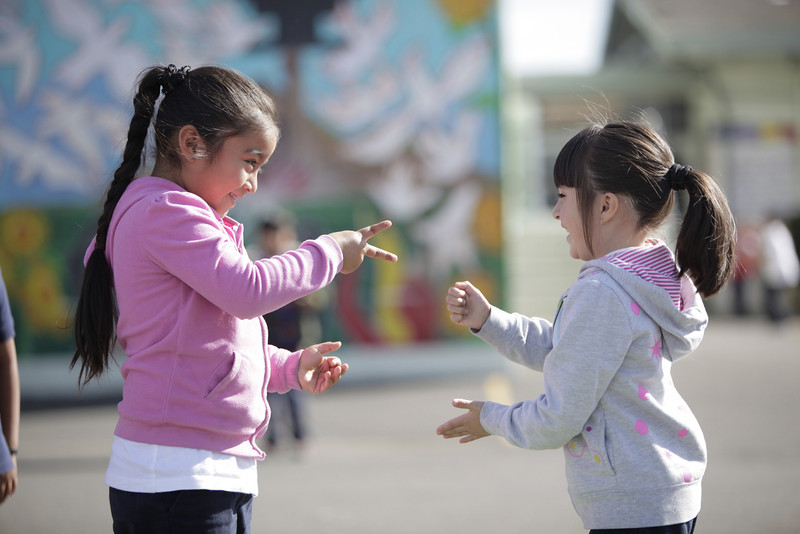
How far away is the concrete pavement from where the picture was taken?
186 inches

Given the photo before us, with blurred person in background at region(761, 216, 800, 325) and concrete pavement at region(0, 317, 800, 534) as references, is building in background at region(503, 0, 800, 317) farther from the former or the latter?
concrete pavement at region(0, 317, 800, 534)

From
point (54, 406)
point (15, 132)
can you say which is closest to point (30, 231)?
point (15, 132)

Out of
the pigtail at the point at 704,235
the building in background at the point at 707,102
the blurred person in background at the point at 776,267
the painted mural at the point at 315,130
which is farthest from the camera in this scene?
the building in background at the point at 707,102

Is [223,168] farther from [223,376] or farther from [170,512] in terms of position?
[170,512]

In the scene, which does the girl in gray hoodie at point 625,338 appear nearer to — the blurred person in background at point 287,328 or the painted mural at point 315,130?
the blurred person in background at point 287,328

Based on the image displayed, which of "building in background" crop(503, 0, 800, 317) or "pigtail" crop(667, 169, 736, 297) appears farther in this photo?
"building in background" crop(503, 0, 800, 317)

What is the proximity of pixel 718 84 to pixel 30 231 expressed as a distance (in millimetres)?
13204

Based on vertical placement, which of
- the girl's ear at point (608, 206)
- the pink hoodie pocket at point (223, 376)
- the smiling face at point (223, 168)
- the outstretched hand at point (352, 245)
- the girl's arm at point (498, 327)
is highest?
the smiling face at point (223, 168)

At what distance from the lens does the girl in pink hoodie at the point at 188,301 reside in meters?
1.93

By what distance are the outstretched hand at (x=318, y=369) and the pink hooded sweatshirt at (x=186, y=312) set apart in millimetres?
236

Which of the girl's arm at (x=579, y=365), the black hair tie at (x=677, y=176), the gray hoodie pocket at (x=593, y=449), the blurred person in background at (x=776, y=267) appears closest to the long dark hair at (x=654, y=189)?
the black hair tie at (x=677, y=176)

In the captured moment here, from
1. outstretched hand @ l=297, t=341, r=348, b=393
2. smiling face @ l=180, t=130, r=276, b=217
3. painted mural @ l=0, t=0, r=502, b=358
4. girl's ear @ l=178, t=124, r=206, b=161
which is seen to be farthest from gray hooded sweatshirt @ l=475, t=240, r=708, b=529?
painted mural @ l=0, t=0, r=502, b=358

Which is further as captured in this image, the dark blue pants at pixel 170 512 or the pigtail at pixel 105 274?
the pigtail at pixel 105 274

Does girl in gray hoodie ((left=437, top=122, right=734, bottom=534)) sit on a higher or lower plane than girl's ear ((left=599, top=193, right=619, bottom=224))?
lower
